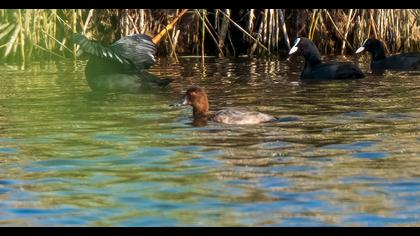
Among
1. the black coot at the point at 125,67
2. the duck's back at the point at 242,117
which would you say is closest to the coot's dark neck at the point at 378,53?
the black coot at the point at 125,67

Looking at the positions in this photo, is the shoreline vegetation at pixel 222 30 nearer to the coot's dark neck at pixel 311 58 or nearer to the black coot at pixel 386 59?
the black coot at pixel 386 59

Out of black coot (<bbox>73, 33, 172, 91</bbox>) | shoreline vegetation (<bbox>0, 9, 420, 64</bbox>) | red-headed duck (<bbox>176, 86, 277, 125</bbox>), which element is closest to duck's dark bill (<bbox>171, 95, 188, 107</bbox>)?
red-headed duck (<bbox>176, 86, 277, 125</bbox>)

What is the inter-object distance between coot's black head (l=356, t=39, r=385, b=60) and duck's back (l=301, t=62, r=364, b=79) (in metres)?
1.56

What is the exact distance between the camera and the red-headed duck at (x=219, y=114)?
991 cm

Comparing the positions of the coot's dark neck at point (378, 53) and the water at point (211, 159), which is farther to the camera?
the coot's dark neck at point (378, 53)

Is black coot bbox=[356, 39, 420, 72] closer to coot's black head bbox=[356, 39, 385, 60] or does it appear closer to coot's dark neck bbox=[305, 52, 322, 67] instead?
coot's black head bbox=[356, 39, 385, 60]

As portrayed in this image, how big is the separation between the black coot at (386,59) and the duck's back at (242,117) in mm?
5810

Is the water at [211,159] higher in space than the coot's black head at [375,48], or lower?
lower

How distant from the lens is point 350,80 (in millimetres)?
14172

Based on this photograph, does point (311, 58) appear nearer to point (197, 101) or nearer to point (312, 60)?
point (312, 60)

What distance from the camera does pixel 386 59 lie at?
15.8 meters

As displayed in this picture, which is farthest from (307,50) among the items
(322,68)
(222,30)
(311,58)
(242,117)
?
(242,117)

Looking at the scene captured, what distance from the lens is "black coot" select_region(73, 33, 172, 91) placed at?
516 inches

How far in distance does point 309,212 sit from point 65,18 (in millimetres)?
10572
